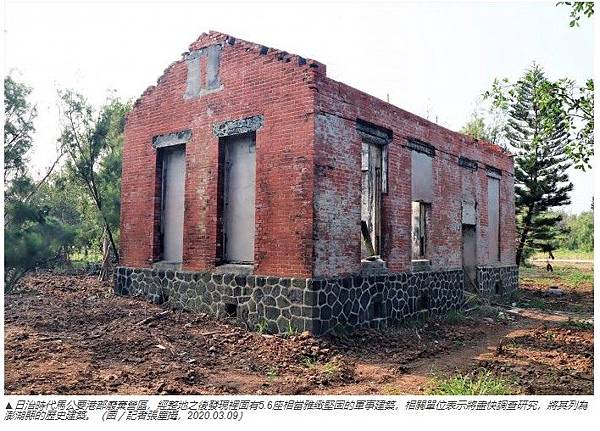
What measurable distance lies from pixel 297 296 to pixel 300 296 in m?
0.07

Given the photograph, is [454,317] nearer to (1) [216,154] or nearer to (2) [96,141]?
(1) [216,154]

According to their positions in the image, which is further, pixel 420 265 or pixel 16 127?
pixel 16 127

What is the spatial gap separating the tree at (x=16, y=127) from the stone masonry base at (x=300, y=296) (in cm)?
647

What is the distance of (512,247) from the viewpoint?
18.7 metres

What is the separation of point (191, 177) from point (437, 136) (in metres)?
6.55

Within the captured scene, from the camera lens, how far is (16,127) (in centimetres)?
1719

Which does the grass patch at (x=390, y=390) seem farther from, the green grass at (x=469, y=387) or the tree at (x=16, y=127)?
the tree at (x=16, y=127)

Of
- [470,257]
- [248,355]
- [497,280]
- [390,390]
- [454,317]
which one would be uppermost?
[470,257]

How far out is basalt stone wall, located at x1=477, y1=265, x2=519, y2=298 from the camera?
16.1 m

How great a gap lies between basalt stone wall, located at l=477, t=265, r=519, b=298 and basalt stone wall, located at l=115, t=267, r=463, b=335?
3.25 m

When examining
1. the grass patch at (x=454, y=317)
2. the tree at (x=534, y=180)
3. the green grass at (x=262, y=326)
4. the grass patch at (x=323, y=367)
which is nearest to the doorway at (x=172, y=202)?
the green grass at (x=262, y=326)

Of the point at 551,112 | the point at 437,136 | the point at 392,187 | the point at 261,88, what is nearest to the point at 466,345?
the point at 392,187

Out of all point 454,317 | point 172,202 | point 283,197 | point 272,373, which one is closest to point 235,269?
point 283,197

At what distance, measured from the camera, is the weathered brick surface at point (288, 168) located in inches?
373
